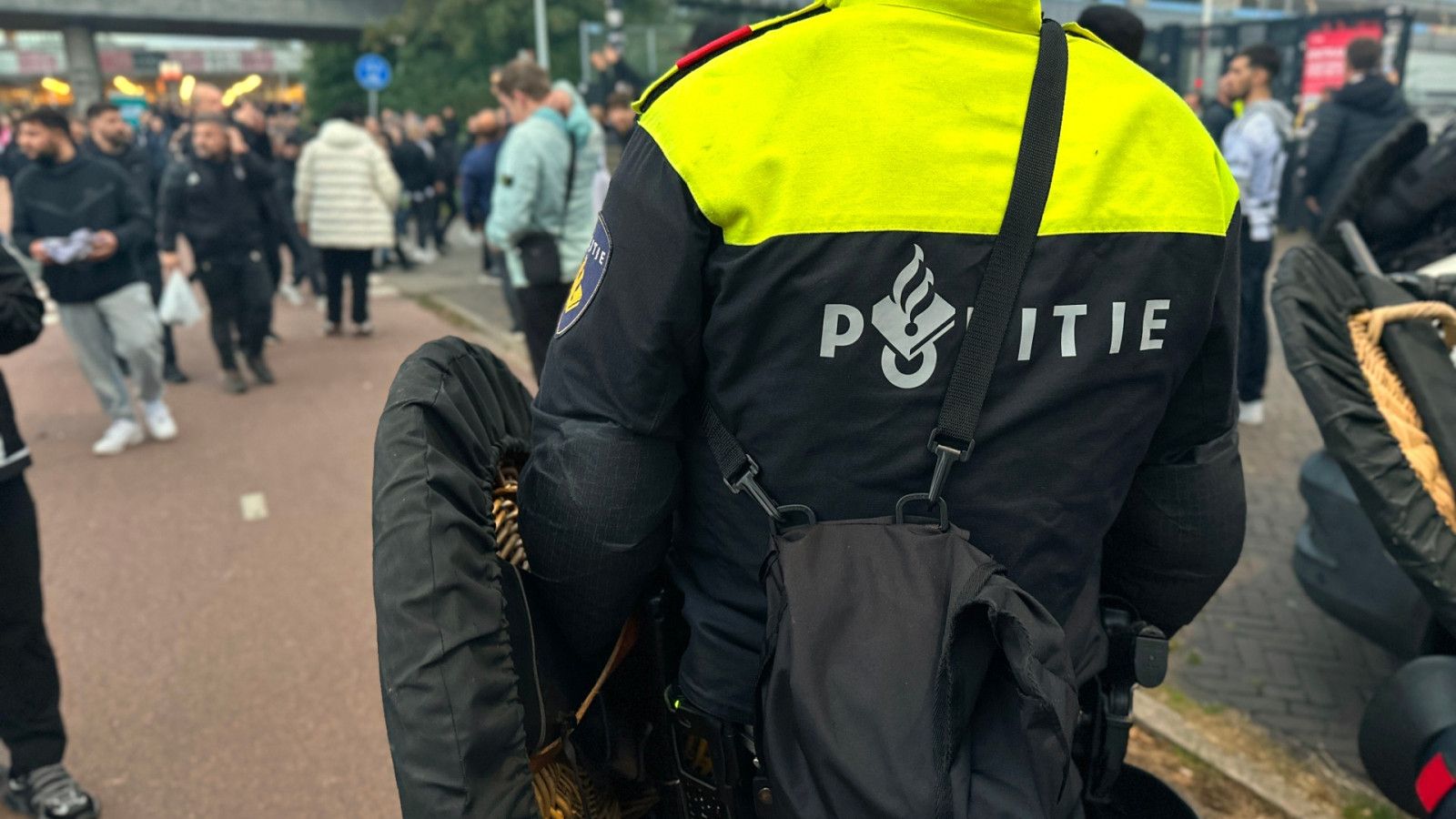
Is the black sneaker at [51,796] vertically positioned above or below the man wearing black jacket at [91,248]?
below

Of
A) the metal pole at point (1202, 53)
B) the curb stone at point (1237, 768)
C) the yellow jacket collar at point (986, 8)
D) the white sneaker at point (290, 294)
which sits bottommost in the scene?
the white sneaker at point (290, 294)

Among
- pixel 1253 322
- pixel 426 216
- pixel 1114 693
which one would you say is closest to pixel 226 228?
pixel 1253 322

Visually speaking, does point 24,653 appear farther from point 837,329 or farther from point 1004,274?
point 1004,274

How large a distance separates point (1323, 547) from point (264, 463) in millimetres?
5606

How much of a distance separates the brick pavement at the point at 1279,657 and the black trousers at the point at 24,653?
362cm

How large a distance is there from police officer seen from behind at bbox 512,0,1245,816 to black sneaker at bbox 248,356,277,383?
24.0ft

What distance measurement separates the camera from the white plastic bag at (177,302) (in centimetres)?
722

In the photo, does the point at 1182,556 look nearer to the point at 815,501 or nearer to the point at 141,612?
the point at 815,501

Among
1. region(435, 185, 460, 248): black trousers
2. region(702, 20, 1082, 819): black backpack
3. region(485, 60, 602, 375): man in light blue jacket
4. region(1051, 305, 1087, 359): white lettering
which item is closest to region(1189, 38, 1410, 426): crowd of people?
region(485, 60, 602, 375): man in light blue jacket

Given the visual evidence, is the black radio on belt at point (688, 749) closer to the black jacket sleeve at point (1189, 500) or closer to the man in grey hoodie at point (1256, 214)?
the black jacket sleeve at point (1189, 500)

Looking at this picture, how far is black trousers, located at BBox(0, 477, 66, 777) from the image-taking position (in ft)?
9.75

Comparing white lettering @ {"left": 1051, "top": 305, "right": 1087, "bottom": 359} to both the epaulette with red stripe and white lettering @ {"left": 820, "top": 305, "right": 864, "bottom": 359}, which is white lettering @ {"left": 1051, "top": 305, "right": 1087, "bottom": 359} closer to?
white lettering @ {"left": 820, "top": 305, "right": 864, "bottom": 359}

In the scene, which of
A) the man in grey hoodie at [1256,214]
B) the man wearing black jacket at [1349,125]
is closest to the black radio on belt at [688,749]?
the man in grey hoodie at [1256,214]

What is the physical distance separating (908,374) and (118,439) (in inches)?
260
